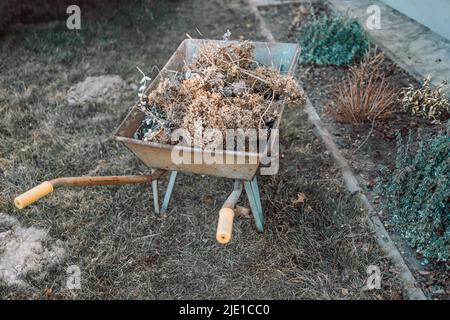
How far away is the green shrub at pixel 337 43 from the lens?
459 cm

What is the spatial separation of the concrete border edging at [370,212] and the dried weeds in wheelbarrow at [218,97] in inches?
37.0

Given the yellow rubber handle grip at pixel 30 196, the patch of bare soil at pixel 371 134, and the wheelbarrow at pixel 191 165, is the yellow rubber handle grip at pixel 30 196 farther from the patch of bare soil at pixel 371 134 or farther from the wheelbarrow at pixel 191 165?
the patch of bare soil at pixel 371 134

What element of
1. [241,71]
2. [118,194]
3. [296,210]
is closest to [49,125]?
[118,194]

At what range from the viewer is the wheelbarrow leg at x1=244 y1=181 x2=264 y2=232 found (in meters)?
2.80

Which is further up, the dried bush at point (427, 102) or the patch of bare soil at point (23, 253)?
the dried bush at point (427, 102)

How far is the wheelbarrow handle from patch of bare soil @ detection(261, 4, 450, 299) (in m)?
1.70

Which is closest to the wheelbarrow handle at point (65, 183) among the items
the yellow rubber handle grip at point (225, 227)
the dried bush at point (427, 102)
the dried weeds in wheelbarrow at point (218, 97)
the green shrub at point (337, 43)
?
the dried weeds in wheelbarrow at point (218, 97)

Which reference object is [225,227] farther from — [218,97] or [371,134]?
[371,134]

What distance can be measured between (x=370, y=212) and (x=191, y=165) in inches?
55.3

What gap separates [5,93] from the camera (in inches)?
173

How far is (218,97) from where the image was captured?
Answer: 2.56 m

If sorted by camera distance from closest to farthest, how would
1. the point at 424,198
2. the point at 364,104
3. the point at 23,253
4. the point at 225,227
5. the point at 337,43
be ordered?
the point at 225,227
the point at 424,198
the point at 23,253
the point at 364,104
the point at 337,43

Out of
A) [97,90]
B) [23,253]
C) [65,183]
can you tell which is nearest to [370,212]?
[65,183]

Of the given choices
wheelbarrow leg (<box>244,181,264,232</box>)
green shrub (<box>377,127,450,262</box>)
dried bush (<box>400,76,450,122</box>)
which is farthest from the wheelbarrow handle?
dried bush (<box>400,76,450,122</box>)
